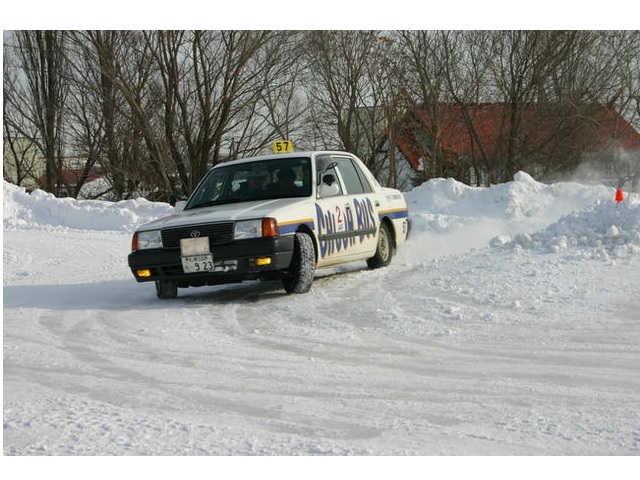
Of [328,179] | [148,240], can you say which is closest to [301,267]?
[328,179]

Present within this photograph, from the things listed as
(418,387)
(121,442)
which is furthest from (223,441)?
(418,387)

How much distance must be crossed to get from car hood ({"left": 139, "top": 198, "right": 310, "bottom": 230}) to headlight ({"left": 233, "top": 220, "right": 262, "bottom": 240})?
0.06m

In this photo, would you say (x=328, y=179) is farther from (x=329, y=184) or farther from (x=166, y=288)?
(x=166, y=288)

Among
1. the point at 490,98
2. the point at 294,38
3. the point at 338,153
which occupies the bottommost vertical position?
the point at 338,153

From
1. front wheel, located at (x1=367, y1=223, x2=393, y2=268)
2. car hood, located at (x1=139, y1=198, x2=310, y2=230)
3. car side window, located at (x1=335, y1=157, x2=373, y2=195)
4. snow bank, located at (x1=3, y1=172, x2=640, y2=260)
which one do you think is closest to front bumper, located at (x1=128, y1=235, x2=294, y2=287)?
car hood, located at (x1=139, y1=198, x2=310, y2=230)

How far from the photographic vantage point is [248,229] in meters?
9.72

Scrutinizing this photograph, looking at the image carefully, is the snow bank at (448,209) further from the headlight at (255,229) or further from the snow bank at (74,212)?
the headlight at (255,229)

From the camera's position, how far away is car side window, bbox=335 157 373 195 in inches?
461

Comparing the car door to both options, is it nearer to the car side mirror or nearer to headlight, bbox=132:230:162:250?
the car side mirror

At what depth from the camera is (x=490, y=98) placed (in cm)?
3111

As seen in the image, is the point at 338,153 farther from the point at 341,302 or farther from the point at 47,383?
the point at 47,383

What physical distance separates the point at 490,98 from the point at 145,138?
1131 cm

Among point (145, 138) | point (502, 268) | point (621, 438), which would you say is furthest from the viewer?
point (145, 138)

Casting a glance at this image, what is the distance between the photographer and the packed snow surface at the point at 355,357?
189 inches
